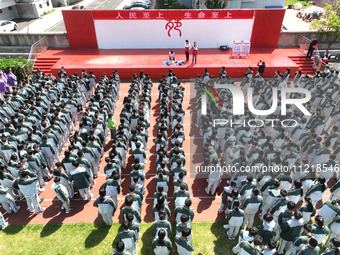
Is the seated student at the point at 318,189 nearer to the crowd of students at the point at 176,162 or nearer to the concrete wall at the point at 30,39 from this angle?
the crowd of students at the point at 176,162

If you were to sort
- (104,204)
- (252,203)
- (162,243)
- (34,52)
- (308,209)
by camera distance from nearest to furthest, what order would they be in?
(162,243)
(308,209)
(252,203)
(104,204)
(34,52)

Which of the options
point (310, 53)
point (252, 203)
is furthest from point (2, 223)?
point (310, 53)

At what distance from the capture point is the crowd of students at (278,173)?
5867 millimetres

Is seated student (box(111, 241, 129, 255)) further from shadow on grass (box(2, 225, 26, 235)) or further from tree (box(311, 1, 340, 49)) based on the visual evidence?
tree (box(311, 1, 340, 49))

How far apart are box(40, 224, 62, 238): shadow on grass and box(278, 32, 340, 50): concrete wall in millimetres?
19760

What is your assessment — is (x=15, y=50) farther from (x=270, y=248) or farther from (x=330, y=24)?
(x=330, y=24)

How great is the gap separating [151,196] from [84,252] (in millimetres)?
2654

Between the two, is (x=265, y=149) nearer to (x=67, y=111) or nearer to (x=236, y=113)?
(x=236, y=113)

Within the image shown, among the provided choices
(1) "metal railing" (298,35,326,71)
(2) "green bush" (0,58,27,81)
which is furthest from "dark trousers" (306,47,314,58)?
(2) "green bush" (0,58,27,81)

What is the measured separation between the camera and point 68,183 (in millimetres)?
8039

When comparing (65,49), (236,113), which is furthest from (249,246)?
(65,49)

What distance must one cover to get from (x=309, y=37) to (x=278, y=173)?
15.8 meters

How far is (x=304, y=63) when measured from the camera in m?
17.6

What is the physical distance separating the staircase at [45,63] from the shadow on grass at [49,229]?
12.7m
